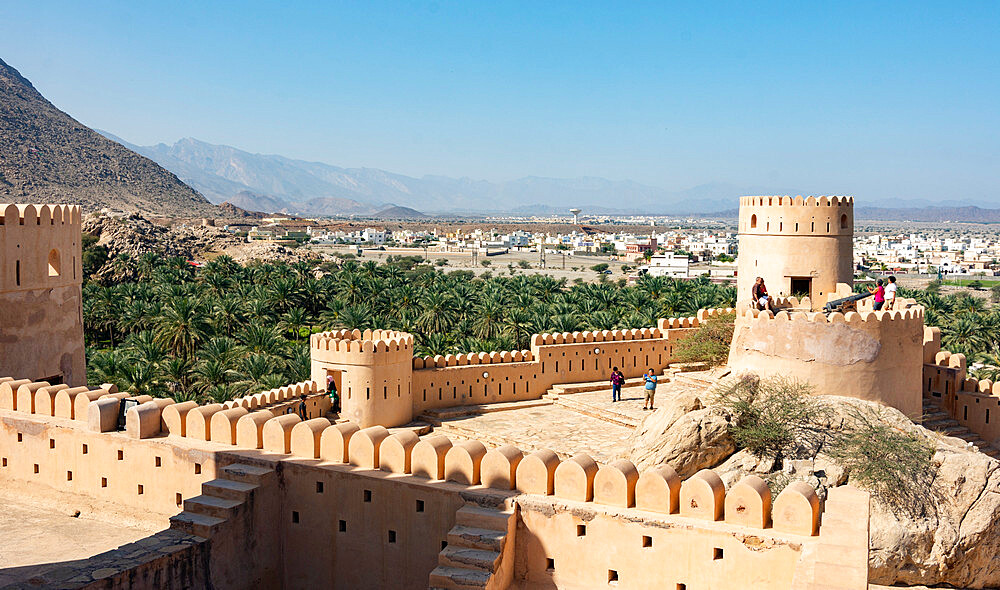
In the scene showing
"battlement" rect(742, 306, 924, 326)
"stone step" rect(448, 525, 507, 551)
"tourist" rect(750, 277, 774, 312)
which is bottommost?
"stone step" rect(448, 525, 507, 551)

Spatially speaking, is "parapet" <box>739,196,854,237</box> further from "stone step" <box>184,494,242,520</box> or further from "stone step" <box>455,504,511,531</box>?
"stone step" <box>184,494,242,520</box>

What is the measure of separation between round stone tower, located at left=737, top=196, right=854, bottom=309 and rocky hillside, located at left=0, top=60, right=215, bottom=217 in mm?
73909

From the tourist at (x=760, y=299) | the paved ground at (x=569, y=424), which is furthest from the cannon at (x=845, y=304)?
the paved ground at (x=569, y=424)

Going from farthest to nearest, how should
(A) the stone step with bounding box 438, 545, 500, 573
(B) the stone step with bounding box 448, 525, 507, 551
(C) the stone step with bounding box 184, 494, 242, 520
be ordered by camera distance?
(C) the stone step with bounding box 184, 494, 242, 520 → (B) the stone step with bounding box 448, 525, 507, 551 → (A) the stone step with bounding box 438, 545, 500, 573

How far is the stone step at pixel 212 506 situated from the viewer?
6852 millimetres

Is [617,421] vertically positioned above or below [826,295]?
below

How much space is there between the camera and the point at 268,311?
3036 centimetres

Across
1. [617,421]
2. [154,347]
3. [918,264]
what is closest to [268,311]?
[154,347]

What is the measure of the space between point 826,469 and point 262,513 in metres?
7.52

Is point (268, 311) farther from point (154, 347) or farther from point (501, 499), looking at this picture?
point (501, 499)

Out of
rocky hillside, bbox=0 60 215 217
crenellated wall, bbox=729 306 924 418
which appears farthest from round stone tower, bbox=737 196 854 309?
rocky hillside, bbox=0 60 215 217

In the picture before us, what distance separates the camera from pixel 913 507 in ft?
36.1

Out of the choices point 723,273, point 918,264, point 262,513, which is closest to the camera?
point 262,513

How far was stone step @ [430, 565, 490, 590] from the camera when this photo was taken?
5.92 metres
